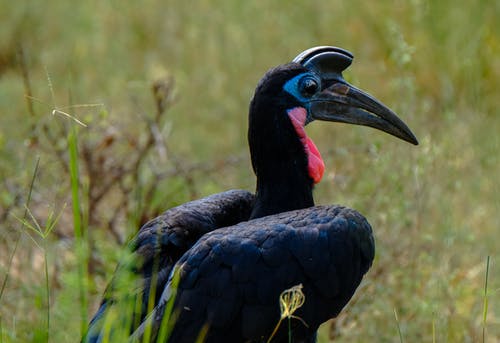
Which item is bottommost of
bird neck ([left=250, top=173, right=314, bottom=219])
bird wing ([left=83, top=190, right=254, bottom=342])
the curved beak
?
bird wing ([left=83, top=190, right=254, bottom=342])

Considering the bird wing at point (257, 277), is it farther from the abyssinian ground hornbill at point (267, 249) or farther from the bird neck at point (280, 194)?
the bird neck at point (280, 194)

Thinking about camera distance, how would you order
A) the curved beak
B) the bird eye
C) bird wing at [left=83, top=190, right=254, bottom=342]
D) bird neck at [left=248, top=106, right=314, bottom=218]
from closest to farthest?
bird wing at [left=83, top=190, right=254, bottom=342], bird neck at [left=248, top=106, right=314, bottom=218], the bird eye, the curved beak

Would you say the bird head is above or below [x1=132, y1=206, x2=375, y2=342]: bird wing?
above

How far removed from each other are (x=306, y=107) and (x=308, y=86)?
73 mm

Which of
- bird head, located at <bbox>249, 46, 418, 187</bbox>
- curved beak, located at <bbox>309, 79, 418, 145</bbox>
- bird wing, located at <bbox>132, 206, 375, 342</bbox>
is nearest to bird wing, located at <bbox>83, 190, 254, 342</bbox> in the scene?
bird wing, located at <bbox>132, 206, 375, 342</bbox>

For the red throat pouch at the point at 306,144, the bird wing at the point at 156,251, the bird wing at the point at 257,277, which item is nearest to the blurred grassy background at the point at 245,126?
the bird wing at the point at 156,251

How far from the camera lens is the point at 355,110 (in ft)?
13.1

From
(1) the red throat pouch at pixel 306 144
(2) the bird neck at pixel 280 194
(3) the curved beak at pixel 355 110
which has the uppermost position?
(3) the curved beak at pixel 355 110

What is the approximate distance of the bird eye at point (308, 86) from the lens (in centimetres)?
387

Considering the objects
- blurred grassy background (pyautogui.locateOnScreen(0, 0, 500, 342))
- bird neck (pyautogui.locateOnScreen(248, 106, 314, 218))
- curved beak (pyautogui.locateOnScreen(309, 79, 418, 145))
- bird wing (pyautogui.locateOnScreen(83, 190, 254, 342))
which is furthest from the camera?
blurred grassy background (pyautogui.locateOnScreen(0, 0, 500, 342))

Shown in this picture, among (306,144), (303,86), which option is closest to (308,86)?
(303,86)

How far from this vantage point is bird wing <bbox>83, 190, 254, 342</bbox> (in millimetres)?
3400

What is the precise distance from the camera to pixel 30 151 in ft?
17.9

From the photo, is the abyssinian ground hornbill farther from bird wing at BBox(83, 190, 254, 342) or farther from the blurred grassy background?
the blurred grassy background
